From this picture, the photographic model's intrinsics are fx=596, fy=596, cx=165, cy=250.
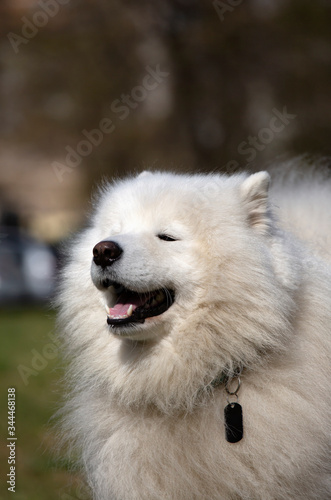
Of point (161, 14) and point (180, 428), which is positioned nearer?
point (180, 428)

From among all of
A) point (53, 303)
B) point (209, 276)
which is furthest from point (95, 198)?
point (209, 276)

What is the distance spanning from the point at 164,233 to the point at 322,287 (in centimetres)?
110

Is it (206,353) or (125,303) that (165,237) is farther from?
(206,353)

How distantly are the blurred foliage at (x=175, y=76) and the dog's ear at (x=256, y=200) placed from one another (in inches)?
371

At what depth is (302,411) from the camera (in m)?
3.55

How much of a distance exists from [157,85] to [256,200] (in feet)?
41.6

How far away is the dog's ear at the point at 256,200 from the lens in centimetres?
380

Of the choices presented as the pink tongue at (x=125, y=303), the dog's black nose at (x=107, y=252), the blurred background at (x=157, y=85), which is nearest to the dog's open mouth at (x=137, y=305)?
the pink tongue at (x=125, y=303)

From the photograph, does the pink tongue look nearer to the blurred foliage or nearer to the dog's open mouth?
the dog's open mouth

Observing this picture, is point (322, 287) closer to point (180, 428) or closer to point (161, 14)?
point (180, 428)

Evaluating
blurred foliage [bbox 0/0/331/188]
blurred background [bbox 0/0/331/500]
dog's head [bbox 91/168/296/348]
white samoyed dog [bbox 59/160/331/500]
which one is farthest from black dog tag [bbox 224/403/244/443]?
blurred foliage [bbox 0/0/331/188]

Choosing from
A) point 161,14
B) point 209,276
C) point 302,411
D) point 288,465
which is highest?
point 161,14

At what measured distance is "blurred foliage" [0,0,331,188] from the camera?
568 inches

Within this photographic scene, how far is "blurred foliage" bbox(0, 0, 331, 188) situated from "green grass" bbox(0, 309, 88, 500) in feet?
17.3
